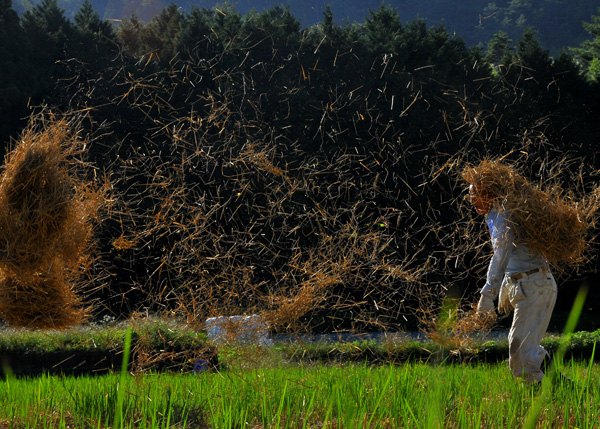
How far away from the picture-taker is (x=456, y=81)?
22641mm

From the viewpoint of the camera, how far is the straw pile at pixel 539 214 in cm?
586

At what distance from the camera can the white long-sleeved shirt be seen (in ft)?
18.8

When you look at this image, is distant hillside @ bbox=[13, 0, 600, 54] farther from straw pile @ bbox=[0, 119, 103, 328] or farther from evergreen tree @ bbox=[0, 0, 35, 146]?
straw pile @ bbox=[0, 119, 103, 328]

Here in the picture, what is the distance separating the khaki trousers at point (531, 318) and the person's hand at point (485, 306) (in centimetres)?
38

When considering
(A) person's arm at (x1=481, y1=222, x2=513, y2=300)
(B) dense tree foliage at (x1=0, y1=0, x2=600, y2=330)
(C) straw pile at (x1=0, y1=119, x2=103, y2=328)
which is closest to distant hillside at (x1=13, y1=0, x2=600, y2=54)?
(B) dense tree foliage at (x1=0, y1=0, x2=600, y2=330)

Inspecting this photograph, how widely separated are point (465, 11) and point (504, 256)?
33279 mm

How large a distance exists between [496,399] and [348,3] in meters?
28.4

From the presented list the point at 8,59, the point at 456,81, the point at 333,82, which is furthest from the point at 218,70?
the point at 456,81

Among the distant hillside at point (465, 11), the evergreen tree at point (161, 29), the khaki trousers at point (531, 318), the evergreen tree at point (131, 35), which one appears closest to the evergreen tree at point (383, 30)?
the distant hillside at point (465, 11)

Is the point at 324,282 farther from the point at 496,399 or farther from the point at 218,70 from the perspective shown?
the point at 218,70

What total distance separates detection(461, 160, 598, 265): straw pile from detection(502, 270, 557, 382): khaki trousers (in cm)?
27

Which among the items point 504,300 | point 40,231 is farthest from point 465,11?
point 40,231

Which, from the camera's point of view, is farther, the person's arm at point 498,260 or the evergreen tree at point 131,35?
the evergreen tree at point 131,35

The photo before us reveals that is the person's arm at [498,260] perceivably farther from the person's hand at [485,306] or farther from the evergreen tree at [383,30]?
the evergreen tree at [383,30]
